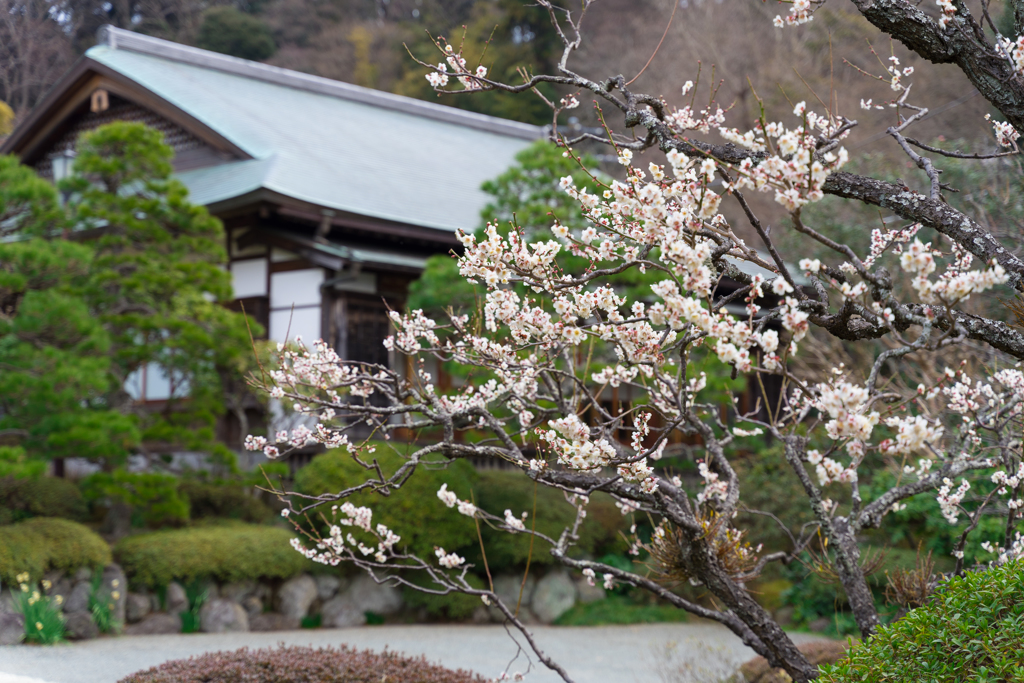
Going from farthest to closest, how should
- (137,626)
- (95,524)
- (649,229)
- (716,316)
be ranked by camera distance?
(95,524) < (137,626) < (649,229) < (716,316)

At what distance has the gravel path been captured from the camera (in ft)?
20.7

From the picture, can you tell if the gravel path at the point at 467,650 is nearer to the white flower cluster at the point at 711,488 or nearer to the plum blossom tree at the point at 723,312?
the white flower cluster at the point at 711,488

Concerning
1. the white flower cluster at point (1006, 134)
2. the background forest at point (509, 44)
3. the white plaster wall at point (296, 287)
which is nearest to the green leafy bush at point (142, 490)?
the white plaster wall at point (296, 287)

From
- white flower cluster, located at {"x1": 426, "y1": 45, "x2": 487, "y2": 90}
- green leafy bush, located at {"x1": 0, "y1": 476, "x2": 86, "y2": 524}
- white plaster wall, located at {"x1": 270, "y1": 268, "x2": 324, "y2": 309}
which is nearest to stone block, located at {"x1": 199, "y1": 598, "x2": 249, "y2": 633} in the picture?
green leafy bush, located at {"x1": 0, "y1": 476, "x2": 86, "y2": 524}

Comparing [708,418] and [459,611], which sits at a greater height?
[708,418]

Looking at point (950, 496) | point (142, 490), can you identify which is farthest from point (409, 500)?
point (950, 496)

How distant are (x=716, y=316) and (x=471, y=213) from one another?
1068 centimetres

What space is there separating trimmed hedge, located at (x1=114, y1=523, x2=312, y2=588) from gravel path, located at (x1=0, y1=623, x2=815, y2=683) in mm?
586

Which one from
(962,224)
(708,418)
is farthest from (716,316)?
(708,418)

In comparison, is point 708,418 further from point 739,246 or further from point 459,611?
point 739,246

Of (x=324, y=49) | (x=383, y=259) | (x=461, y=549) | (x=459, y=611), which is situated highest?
(x=324, y=49)

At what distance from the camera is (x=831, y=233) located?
11391mm

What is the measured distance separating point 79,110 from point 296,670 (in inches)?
471

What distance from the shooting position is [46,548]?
23.9 feet
